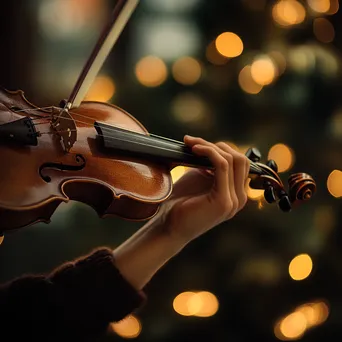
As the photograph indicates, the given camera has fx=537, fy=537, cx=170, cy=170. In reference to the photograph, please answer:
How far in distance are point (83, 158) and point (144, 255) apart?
193 mm

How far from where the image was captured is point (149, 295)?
1.46 meters

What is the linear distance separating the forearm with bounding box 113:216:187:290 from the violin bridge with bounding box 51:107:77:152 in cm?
21

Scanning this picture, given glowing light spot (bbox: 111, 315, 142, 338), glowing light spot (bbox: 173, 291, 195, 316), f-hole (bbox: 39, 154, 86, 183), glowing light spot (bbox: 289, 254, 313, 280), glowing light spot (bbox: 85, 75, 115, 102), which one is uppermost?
f-hole (bbox: 39, 154, 86, 183)

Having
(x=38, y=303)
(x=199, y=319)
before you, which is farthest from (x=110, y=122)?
(x=199, y=319)

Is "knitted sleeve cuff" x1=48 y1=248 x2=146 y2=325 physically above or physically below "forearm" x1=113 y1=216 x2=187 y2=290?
below

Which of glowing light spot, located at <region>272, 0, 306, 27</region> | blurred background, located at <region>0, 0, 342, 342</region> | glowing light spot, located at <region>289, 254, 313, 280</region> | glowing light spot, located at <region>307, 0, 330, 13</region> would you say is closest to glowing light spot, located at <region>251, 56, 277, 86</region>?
blurred background, located at <region>0, 0, 342, 342</region>

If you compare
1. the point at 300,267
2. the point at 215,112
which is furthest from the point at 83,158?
the point at 300,267

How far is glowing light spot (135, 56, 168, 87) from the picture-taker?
1.39 m

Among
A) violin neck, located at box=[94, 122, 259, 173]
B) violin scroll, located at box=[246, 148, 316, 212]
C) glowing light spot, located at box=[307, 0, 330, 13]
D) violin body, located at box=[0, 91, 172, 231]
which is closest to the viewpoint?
violin body, located at box=[0, 91, 172, 231]

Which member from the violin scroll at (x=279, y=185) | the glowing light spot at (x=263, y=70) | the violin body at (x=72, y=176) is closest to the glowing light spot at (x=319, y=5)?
the glowing light spot at (x=263, y=70)

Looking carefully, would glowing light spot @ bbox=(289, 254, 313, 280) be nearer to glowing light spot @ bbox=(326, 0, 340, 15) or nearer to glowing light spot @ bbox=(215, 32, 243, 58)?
glowing light spot @ bbox=(215, 32, 243, 58)

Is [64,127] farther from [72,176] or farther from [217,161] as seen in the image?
[217,161]

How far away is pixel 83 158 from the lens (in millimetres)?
723

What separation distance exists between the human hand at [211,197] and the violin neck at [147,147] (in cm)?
1
